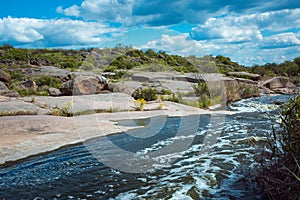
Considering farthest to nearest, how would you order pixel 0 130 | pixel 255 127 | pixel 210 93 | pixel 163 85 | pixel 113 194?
1. pixel 163 85
2. pixel 210 93
3. pixel 255 127
4. pixel 0 130
5. pixel 113 194

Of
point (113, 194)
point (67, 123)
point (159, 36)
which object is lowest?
point (113, 194)

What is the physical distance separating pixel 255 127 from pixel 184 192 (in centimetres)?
507

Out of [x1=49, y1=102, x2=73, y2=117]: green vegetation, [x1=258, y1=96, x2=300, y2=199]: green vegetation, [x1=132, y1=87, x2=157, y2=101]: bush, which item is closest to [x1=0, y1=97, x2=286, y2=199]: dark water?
[x1=258, y1=96, x2=300, y2=199]: green vegetation

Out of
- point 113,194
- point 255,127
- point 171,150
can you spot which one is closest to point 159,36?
point 255,127

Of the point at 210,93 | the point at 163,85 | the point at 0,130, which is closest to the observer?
the point at 0,130

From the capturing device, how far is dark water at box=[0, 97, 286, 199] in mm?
4488

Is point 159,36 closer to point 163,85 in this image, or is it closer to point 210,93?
point 210,93

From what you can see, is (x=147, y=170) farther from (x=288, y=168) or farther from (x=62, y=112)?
(x=62, y=112)

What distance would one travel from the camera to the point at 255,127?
8820 mm

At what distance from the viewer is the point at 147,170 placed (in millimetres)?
5488

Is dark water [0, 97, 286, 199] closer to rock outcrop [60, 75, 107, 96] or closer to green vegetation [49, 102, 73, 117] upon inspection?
green vegetation [49, 102, 73, 117]

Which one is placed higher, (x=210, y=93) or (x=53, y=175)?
(x=210, y=93)

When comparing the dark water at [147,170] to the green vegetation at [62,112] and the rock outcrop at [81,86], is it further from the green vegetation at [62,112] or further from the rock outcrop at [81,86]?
the rock outcrop at [81,86]

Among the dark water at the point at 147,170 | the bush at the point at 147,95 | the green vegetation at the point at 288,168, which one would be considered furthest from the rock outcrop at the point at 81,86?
the green vegetation at the point at 288,168
